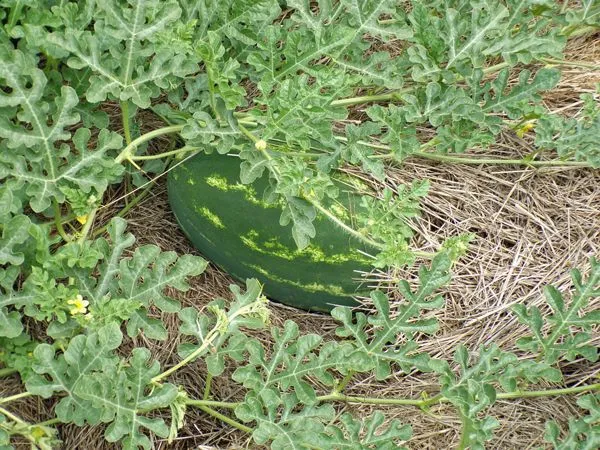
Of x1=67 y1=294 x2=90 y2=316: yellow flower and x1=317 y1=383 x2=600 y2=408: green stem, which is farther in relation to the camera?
x1=317 y1=383 x2=600 y2=408: green stem

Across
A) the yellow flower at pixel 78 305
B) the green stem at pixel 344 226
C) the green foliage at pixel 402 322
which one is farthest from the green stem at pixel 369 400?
the yellow flower at pixel 78 305

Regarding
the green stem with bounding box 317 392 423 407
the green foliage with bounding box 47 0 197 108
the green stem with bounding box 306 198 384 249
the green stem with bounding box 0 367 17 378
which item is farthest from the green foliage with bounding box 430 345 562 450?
the green stem with bounding box 0 367 17 378

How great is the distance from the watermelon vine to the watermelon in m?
0.05

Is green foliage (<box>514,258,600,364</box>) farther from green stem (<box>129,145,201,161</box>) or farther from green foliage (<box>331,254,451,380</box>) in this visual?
green stem (<box>129,145,201,161</box>)

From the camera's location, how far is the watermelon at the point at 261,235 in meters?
2.70

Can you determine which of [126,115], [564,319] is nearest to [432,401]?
[564,319]

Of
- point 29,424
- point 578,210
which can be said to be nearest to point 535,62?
point 578,210

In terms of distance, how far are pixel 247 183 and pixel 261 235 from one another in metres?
0.24

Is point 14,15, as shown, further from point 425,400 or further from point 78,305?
point 425,400

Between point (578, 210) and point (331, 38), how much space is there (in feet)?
3.78

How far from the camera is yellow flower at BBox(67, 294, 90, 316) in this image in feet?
7.97

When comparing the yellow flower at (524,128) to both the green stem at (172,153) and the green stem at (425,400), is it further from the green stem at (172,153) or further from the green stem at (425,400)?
the green stem at (172,153)

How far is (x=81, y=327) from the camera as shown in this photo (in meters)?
2.55

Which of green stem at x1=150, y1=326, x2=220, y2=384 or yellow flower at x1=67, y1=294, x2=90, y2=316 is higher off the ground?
yellow flower at x1=67, y1=294, x2=90, y2=316
